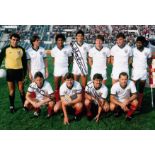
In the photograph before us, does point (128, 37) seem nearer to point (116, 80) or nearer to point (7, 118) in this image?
point (116, 80)

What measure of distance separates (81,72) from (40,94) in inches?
43.0

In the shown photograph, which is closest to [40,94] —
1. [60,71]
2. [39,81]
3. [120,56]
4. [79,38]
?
[39,81]

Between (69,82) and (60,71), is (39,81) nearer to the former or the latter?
(69,82)

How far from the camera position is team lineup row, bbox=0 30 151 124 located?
5.25m

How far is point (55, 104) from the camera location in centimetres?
541

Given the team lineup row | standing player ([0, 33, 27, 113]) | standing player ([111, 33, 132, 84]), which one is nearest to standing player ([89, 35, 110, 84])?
the team lineup row

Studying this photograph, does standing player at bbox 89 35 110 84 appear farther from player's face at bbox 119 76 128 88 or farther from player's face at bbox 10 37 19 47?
player's face at bbox 10 37 19 47

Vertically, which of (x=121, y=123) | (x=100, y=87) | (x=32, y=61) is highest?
(x=32, y=61)

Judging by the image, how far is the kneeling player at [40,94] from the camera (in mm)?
5285

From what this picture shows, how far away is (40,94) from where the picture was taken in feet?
17.7

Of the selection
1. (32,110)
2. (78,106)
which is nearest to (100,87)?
(78,106)
